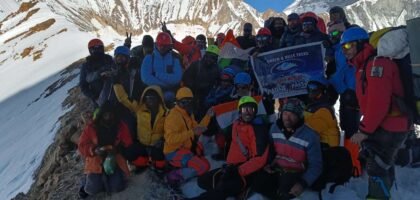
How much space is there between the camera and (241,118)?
686cm

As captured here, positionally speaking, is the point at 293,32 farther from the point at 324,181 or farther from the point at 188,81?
the point at 324,181

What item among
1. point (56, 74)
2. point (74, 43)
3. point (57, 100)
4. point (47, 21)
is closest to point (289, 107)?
point (57, 100)

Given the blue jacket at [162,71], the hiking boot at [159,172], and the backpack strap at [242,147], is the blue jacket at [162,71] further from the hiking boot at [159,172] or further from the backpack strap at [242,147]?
the backpack strap at [242,147]

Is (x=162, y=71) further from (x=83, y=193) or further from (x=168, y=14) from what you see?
(x=168, y=14)

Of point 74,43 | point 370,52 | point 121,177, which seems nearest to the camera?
point 370,52

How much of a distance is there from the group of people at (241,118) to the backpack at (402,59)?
0.27ft

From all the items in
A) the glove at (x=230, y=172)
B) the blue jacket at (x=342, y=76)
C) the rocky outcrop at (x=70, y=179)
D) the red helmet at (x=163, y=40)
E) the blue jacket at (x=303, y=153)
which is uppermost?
the red helmet at (x=163, y=40)

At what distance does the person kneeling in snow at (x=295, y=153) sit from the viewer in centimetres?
604

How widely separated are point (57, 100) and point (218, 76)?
44.2 ft

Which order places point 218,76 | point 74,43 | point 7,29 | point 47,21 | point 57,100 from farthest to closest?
1. point 7,29
2. point 47,21
3. point 74,43
4. point 57,100
5. point 218,76

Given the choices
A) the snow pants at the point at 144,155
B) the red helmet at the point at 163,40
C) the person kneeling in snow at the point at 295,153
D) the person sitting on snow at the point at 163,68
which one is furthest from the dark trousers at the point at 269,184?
the red helmet at the point at 163,40

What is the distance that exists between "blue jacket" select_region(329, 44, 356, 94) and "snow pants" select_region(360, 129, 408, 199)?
1.94m

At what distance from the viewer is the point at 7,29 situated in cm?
6100

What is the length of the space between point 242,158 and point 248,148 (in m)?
0.17
